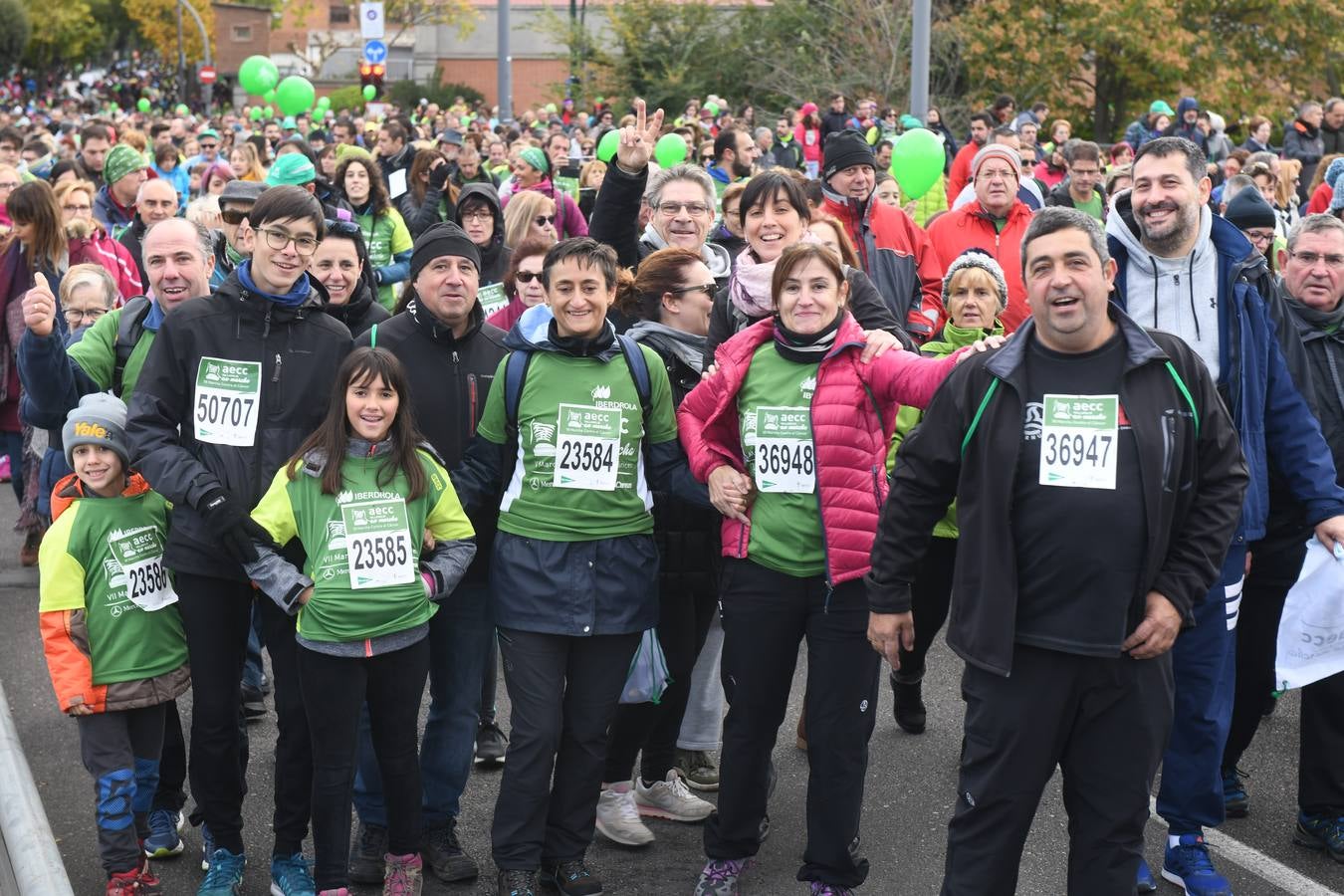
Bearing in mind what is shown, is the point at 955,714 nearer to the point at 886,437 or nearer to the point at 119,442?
the point at 886,437

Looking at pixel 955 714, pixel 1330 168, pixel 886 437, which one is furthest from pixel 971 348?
pixel 1330 168

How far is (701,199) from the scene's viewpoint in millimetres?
6074

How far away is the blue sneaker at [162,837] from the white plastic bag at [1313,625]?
150 inches

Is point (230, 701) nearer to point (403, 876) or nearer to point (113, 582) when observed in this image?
point (113, 582)

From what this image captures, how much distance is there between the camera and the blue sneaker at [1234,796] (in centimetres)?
552

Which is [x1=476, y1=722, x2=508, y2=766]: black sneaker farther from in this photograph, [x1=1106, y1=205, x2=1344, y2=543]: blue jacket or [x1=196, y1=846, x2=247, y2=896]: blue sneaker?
[x1=1106, y1=205, x2=1344, y2=543]: blue jacket

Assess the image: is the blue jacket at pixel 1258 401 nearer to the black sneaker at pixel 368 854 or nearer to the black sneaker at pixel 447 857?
the black sneaker at pixel 447 857

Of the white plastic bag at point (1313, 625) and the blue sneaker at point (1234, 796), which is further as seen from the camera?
the blue sneaker at point (1234, 796)

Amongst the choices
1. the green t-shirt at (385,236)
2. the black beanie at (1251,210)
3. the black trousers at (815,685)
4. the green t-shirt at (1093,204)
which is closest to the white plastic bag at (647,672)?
the black trousers at (815,685)

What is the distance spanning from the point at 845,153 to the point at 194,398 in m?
3.60

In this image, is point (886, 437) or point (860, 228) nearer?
point (886, 437)

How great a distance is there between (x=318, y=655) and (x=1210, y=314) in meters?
2.99

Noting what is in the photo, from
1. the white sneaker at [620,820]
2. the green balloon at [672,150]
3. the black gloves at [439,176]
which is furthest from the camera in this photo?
the green balloon at [672,150]

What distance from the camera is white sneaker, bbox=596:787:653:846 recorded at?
5301 millimetres
